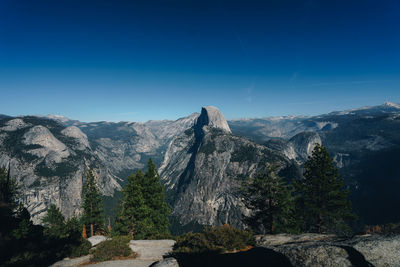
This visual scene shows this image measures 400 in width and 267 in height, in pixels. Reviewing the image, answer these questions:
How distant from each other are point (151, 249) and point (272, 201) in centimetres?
1757

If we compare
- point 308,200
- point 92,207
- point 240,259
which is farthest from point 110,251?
point 308,200

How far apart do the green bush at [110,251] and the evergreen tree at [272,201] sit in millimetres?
17719

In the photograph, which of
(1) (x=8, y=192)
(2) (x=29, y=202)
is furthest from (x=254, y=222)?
(2) (x=29, y=202)

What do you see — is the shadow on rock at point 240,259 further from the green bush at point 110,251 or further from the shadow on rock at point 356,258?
the green bush at point 110,251

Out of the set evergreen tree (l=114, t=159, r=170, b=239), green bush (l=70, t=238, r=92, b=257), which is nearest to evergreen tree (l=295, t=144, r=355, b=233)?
evergreen tree (l=114, t=159, r=170, b=239)

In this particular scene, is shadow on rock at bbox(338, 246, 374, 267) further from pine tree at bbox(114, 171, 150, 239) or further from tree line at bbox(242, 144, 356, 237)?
pine tree at bbox(114, 171, 150, 239)

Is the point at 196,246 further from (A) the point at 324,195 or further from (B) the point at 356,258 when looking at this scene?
(A) the point at 324,195

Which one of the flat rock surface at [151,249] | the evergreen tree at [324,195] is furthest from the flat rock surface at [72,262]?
the evergreen tree at [324,195]

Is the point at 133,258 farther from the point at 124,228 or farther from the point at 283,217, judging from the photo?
the point at 283,217

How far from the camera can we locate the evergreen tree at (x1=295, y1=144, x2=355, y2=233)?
959 inches

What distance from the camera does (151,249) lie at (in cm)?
1988

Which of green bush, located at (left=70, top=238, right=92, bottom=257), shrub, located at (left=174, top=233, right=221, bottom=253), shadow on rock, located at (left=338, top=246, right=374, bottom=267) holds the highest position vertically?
shadow on rock, located at (left=338, top=246, right=374, bottom=267)

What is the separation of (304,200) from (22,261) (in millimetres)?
31067

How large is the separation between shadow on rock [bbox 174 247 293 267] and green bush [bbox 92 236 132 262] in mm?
6170
